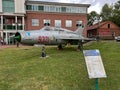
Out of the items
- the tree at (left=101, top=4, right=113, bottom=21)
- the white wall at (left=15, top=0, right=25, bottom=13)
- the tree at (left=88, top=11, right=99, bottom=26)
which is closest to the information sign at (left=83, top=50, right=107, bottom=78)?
the white wall at (left=15, top=0, right=25, bottom=13)

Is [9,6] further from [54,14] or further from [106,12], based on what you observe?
[106,12]

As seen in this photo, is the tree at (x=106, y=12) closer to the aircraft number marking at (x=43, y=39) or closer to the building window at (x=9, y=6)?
the building window at (x=9, y=6)

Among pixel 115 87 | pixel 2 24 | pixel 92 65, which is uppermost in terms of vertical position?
pixel 2 24

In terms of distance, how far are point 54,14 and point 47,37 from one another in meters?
26.8

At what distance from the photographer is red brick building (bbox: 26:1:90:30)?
40094 mm

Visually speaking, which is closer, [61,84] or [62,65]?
[61,84]

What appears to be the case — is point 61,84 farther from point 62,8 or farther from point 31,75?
point 62,8

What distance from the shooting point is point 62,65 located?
34.9 feet

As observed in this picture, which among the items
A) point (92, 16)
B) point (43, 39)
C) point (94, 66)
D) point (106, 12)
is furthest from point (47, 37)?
point (92, 16)

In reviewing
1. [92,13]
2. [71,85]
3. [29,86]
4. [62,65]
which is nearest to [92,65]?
[71,85]

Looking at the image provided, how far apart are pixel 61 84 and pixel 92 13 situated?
83.3m

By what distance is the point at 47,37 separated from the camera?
15.0 m

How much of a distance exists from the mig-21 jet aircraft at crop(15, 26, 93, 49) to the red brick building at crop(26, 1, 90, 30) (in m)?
→ 23.2

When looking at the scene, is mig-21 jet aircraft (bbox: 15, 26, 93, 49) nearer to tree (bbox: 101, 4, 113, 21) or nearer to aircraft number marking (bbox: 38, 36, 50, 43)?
aircraft number marking (bbox: 38, 36, 50, 43)
